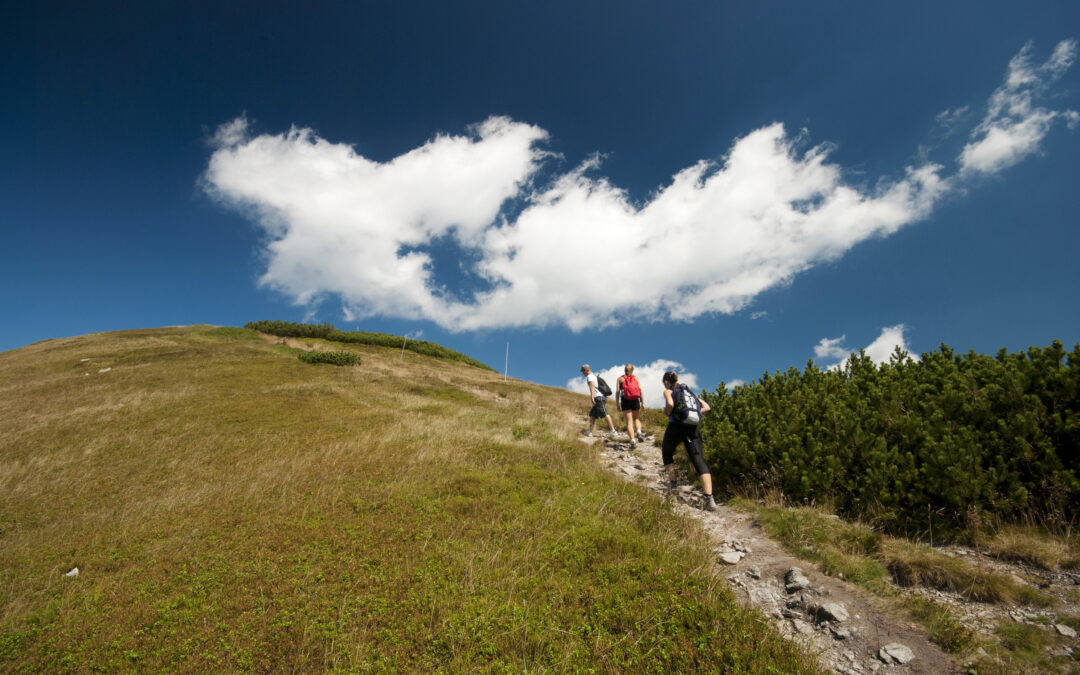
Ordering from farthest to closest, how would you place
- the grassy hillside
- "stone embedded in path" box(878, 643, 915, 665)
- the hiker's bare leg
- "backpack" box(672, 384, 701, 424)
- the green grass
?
1. "backpack" box(672, 384, 701, 424)
2. the hiker's bare leg
3. the grassy hillside
4. the green grass
5. "stone embedded in path" box(878, 643, 915, 665)

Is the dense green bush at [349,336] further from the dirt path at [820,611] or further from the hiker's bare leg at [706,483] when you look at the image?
the dirt path at [820,611]

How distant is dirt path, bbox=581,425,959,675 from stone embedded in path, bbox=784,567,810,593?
1 cm

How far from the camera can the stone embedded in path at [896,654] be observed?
4.11m

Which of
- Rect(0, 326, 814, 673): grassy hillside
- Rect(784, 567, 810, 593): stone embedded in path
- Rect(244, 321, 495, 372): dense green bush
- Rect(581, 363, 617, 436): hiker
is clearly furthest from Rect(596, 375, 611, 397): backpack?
Rect(244, 321, 495, 372): dense green bush

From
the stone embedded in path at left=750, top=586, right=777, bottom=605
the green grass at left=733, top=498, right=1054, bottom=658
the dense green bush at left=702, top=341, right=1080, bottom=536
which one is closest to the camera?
the green grass at left=733, top=498, right=1054, bottom=658

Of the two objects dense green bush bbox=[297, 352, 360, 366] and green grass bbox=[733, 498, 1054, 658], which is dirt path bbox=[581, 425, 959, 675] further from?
dense green bush bbox=[297, 352, 360, 366]

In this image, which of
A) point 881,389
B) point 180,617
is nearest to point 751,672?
point 180,617

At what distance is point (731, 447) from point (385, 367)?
108ft

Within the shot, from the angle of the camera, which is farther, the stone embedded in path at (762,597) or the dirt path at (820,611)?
the stone embedded in path at (762,597)

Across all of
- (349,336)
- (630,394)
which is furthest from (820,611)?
(349,336)

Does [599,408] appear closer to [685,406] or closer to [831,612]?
[685,406]

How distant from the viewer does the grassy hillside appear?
4727 mm

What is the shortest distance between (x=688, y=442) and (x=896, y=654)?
207 inches

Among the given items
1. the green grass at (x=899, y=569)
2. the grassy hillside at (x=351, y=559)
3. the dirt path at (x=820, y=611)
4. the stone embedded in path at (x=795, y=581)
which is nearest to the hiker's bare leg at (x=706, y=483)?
the dirt path at (x=820, y=611)
